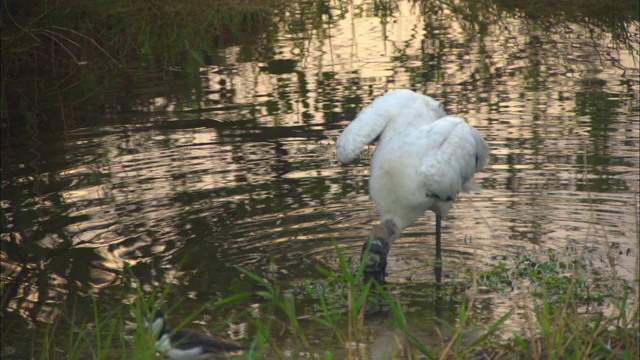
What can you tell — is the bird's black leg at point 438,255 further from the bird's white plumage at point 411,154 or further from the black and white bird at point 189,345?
the black and white bird at point 189,345

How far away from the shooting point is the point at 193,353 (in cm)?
472

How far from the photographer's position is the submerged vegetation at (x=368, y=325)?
4.05 m

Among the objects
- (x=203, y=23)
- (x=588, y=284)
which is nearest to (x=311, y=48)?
(x=203, y=23)

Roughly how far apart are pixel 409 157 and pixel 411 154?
3 centimetres

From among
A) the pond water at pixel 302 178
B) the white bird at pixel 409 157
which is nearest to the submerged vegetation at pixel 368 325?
the pond water at pixel 302 178

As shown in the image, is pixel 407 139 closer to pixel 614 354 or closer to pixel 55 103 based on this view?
pixel 614 354

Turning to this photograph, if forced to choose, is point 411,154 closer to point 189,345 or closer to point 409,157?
point 409,157

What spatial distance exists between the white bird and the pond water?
0.36 meters

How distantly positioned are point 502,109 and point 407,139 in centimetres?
382

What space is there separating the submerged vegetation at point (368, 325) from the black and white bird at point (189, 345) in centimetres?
12

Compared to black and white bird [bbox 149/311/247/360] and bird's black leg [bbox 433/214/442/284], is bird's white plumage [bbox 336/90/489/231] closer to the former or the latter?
bird's black leg [bbox 433/214/442/284]

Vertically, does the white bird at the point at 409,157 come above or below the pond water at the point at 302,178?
above

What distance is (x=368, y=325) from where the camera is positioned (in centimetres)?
555

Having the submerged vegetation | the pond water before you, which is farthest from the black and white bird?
the pond water
